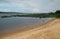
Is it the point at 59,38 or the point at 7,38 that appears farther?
the point at 7,38

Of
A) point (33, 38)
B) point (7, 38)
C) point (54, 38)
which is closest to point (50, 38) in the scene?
point (54, 38)

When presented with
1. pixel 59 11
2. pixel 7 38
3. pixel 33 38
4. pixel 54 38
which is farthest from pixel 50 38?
pixel 59 11

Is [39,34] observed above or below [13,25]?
below

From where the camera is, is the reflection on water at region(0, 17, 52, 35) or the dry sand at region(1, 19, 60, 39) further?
the reflection on water at region(0, 17, 52, 35)

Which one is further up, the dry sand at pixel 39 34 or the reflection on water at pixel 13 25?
the reflection on water at pixel 13 25

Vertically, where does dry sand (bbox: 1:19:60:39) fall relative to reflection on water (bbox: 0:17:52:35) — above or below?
below

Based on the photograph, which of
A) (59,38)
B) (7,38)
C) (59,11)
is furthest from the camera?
(59,11)

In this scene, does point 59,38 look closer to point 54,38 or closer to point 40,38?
point 54,38

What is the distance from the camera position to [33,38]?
1325cm

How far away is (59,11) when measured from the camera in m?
69.4

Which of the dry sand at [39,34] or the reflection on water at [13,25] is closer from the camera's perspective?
the dry sand at [39,34]

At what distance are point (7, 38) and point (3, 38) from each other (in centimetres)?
46

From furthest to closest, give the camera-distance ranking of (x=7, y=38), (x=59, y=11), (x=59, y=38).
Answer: (x=59, y=11)
(x=7, y=38)
(x=59, y=38)

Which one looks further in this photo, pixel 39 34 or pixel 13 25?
pixel 13 25
